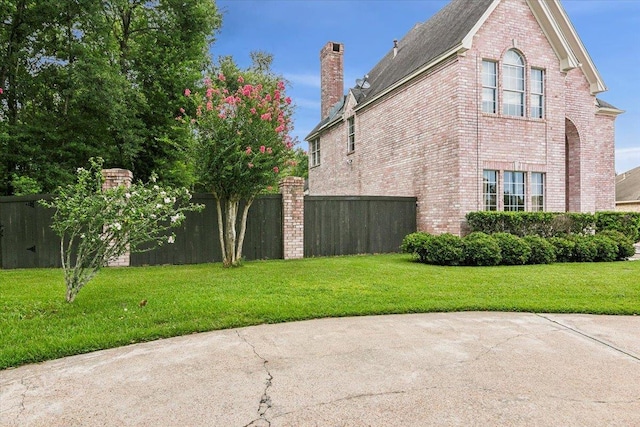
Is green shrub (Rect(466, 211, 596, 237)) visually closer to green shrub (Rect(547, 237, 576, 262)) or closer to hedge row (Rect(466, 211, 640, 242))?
hedge row (Rect(466, 211, 640, 242))

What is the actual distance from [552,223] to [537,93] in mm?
4285

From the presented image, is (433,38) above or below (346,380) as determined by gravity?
above

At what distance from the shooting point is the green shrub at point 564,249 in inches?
398

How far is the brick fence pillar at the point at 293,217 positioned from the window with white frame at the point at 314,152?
12236mm

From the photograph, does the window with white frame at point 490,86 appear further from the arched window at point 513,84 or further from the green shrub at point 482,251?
the green shrub at point 482,251

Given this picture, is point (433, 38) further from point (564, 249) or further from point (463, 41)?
point (564, 249)

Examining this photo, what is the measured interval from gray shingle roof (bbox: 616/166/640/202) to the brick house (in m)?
18.4

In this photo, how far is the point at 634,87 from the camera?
18.9 metres

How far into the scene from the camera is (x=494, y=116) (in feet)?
39.4

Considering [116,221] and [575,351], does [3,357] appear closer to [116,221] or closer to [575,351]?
[116,221]

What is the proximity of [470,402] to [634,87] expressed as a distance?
23.0 meters

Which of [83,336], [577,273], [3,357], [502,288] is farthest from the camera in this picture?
[577,273]

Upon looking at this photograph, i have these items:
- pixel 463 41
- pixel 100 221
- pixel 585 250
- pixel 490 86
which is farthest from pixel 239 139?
pixel 585 250

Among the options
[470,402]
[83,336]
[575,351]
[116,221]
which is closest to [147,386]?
[83,336]
